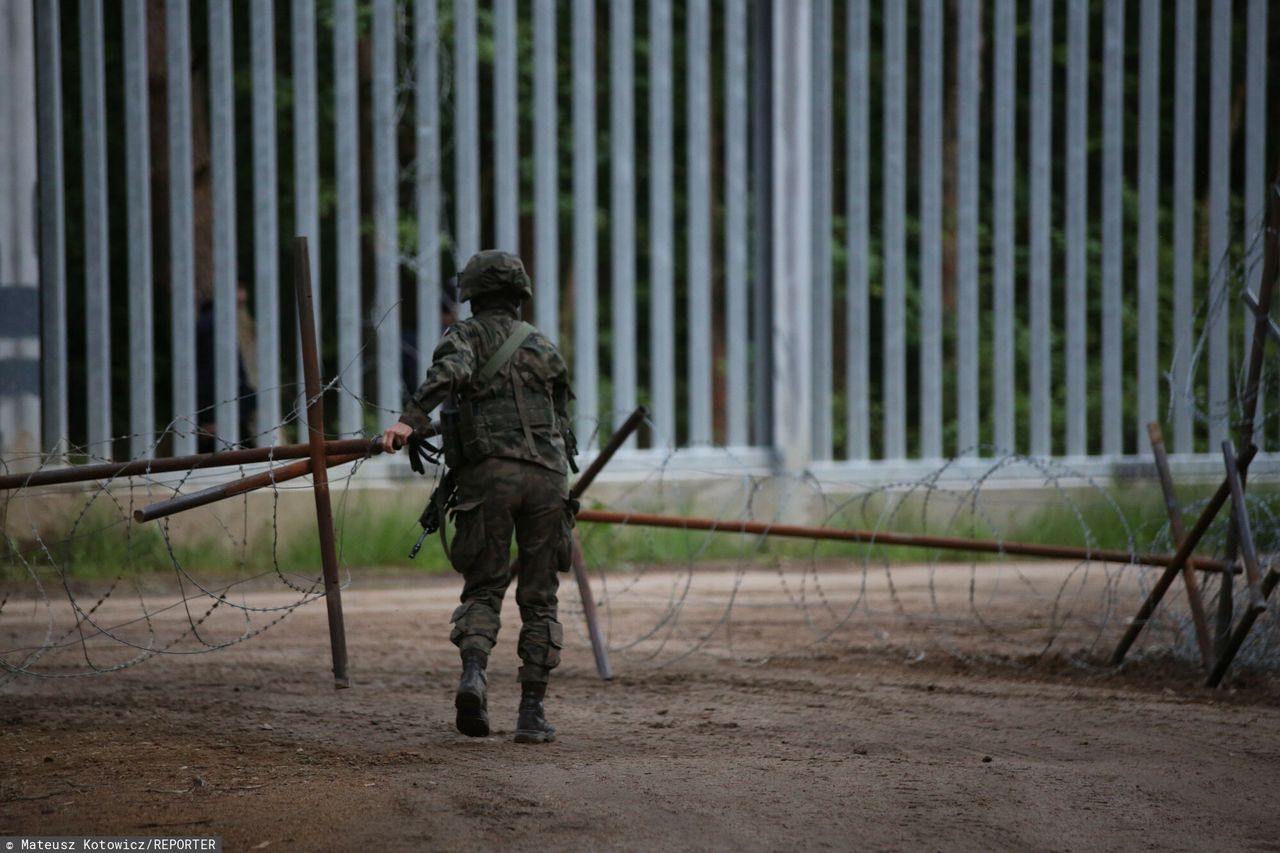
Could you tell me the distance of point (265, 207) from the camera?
12.5 m

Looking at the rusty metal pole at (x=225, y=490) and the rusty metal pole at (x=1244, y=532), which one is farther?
the rusty metal pole at (x=1244, y=532)

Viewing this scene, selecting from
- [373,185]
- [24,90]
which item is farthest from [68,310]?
[373,185]

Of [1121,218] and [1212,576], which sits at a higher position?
[1121,218]

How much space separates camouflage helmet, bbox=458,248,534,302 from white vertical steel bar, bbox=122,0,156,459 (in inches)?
261

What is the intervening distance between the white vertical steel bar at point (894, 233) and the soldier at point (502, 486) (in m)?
8.73

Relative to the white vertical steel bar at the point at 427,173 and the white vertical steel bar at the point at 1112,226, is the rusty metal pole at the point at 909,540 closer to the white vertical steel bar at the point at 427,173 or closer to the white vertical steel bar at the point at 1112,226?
the white vertical steel bar at the point at 427,173

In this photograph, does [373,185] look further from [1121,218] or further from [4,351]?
[1121,218]

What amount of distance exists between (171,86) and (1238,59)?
11990mm

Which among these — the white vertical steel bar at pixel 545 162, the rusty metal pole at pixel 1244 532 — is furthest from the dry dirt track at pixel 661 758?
the white vertical steel bar at pixel 545 162

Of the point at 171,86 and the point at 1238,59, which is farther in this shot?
the point at 1238,59

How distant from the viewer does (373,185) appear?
13094mm

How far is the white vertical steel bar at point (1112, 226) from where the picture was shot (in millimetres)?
14938

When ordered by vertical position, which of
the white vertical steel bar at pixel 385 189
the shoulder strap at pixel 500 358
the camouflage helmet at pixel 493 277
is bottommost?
the shoulder strap at pixel 500 358

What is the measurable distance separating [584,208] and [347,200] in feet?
6.96
